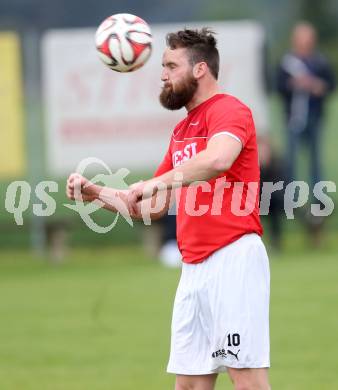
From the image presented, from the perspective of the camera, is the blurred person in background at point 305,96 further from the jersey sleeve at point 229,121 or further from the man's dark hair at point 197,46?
the jersey sleeve at point 229,121

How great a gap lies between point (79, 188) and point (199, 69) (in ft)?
2.75

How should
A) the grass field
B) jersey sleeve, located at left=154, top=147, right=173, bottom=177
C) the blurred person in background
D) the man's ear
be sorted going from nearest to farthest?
the man's ear < jersey sleeve, located at left=154, top=147, right=173, bottom=177 < the grass field < the blurred person in background

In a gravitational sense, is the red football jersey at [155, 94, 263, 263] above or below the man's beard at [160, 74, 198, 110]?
below

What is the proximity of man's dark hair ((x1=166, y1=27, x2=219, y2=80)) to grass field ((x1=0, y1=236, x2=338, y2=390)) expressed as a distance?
9.34ft

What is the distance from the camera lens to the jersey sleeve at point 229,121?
5.65m

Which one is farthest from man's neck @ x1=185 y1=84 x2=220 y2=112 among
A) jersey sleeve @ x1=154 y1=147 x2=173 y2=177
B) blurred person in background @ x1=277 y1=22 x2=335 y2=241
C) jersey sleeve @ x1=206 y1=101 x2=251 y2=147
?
blurred person in background @ x1=277 y1=22 x2=335 y2=241

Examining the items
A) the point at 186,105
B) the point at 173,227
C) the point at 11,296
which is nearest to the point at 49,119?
the point at 173,227

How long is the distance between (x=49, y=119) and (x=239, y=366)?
10.8m

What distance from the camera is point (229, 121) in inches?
224

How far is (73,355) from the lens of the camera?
9.30m

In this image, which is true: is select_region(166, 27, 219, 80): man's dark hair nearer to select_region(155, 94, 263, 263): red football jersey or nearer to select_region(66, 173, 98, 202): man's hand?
select_region(155, 94, 263, 263): red football jersey

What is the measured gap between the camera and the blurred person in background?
15.2m

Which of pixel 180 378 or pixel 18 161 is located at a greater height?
pixel 18 161

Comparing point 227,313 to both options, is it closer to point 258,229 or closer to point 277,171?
point 258,229
